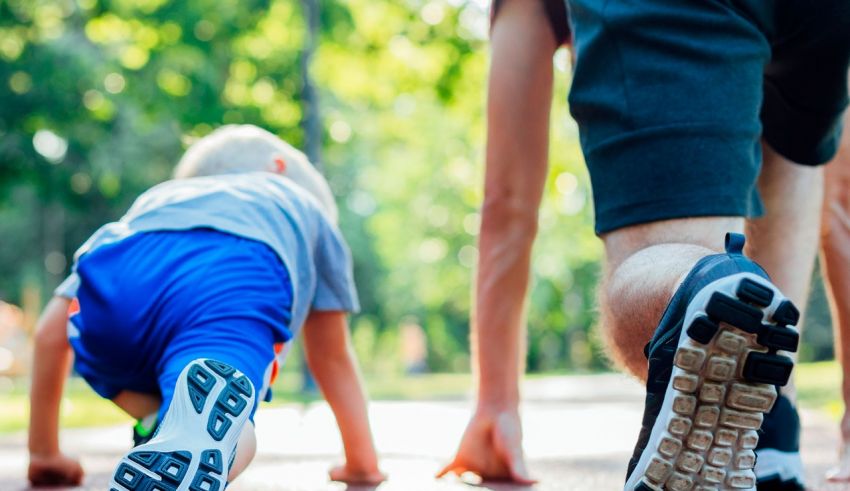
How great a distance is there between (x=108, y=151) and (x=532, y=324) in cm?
2162

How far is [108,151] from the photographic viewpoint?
55.8ft

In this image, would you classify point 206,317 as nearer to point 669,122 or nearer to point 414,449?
point 669,122

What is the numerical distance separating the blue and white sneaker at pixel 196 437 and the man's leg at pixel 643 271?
67 centimetres

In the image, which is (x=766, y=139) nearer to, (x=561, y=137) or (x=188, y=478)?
(x=188, y=478)

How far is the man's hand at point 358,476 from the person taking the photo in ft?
9.54

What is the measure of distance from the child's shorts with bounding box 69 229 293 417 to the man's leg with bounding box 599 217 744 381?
0.74 meters

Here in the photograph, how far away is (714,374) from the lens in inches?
54.2

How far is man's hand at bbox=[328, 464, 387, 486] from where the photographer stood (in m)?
2.91

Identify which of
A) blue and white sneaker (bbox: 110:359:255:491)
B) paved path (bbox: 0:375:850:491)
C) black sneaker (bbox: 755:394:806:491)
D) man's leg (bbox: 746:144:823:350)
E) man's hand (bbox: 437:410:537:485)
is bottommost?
paved path (bbox: 0:375:850:491)

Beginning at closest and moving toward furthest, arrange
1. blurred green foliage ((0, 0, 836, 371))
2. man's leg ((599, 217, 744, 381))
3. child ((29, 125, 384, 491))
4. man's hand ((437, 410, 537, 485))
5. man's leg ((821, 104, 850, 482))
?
man's leg ((599, 217, 744, 381)), child ((29, 125, 384, 491)), man's hand ((437, 410, 537, 485)), man's leg ((821, 104, 850, 482)), blurred green foliage ((0, 0, 836, 371))

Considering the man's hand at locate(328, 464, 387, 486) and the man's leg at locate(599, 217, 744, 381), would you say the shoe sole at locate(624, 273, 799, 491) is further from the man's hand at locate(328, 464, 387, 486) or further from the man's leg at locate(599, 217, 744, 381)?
the man's hand at locate(328, 464, 387, 486)

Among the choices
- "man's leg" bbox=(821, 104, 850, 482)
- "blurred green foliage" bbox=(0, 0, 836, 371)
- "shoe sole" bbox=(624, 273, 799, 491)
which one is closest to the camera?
"shoe sole" bbox=(624, 273, 799, 491)

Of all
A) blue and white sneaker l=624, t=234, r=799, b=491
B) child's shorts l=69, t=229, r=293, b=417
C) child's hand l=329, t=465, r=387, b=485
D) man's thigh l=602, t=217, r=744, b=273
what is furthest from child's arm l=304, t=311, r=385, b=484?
blue and white sneaker l=624, t=234, r=799, b=491

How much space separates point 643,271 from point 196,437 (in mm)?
798
